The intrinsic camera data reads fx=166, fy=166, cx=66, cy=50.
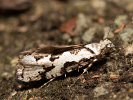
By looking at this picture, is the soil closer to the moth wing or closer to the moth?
the moth

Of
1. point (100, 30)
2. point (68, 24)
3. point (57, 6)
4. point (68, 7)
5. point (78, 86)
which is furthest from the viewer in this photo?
point (57, 6)

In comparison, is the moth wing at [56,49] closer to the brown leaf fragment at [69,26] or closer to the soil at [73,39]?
the soil at [73,39]

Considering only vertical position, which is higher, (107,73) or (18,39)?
(18,39)

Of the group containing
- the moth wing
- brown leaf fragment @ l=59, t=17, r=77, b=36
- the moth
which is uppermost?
brown leaf fragment @ l=59, t=17, r=77, b=36

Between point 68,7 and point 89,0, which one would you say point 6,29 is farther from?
point 89,0

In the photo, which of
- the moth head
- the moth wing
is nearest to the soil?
the moth head

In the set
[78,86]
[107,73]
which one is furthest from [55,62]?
[107,73]

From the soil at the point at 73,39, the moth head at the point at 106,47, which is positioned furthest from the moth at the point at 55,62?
the soil at the point at 73,39
